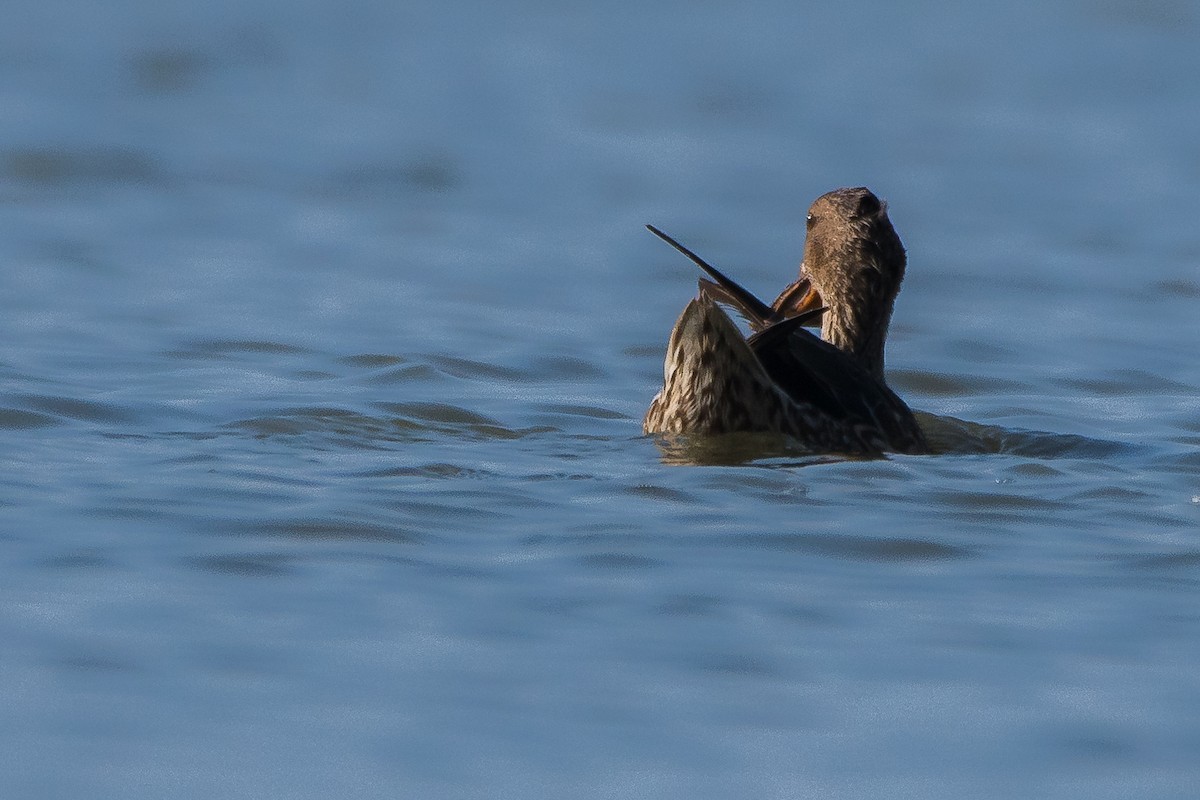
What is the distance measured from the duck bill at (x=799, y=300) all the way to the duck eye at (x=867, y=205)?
0.43m

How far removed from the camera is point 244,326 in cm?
1130

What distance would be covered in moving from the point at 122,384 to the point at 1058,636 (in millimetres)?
4794

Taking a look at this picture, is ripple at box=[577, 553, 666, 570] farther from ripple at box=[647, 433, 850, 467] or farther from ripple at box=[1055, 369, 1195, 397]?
ripple at box=[1055, 369, 1195, 397]

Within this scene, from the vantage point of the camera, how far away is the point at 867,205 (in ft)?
33.2

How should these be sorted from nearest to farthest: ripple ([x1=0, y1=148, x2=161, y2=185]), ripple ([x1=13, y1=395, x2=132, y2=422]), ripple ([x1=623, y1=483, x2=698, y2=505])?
ripple ([x1=623, y1=483, x2=698, y2=505]) < ripple ([x1=13, y1=395, x2=132, y2=422]) < ripple ([x1=0, y1=148, x2=161, y2=185])

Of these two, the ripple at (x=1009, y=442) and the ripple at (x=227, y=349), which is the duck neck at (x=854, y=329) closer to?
the ripple at (x=1009, y=442)

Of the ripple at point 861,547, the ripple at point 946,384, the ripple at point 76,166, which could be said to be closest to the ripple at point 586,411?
the ripple at point 946,384

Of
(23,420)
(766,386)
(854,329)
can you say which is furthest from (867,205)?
(23,420)

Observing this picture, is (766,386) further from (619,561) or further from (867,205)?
(619,561)

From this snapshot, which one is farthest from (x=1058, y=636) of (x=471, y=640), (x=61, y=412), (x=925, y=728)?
(x=61, y=412)

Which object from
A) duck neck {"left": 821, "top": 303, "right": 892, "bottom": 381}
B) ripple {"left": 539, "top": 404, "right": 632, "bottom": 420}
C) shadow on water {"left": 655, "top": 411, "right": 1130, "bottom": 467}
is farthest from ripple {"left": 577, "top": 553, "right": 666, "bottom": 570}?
duck neck {"left": 821, "top": 303, "right": 892, "bottom": 381}

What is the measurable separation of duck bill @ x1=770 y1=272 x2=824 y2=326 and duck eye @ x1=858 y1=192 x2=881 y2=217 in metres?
0.43

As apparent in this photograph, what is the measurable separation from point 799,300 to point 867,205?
619 mm

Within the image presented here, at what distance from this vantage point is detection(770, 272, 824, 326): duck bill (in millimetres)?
10406
